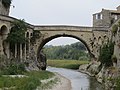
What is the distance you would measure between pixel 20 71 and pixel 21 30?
9749 millimetres

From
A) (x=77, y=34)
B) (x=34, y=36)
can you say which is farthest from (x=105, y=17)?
(x=34, y=36)

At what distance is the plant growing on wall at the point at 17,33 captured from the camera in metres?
59.3

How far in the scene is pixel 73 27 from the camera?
7712 cm

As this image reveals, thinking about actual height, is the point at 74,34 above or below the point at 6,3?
below

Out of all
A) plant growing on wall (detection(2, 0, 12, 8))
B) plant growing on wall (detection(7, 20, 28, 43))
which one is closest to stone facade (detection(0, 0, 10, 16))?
plant growing on wall (detection(2, 0, 12, 8))

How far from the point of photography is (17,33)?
60094 mm

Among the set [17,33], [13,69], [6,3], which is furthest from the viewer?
[6,3]

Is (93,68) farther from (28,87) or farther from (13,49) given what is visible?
(28,87)

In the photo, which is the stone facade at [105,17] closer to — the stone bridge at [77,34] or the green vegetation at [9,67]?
the stone bridge at [77,34]

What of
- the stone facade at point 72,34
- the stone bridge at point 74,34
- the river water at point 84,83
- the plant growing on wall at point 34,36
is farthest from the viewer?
the stone bridge at point 74,34

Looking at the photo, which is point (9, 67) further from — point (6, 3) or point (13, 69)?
point (6, 3)

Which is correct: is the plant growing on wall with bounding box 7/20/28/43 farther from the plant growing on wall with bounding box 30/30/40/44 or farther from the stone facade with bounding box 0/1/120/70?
the plant growing on wall with bounding box 30/30/40/44

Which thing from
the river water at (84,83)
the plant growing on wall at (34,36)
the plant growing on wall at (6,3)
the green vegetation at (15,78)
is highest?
the plant growing on wall at (6,3)

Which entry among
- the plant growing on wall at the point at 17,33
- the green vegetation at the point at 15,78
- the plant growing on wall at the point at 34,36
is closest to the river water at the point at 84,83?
the green vegetation at the point at 15,78
